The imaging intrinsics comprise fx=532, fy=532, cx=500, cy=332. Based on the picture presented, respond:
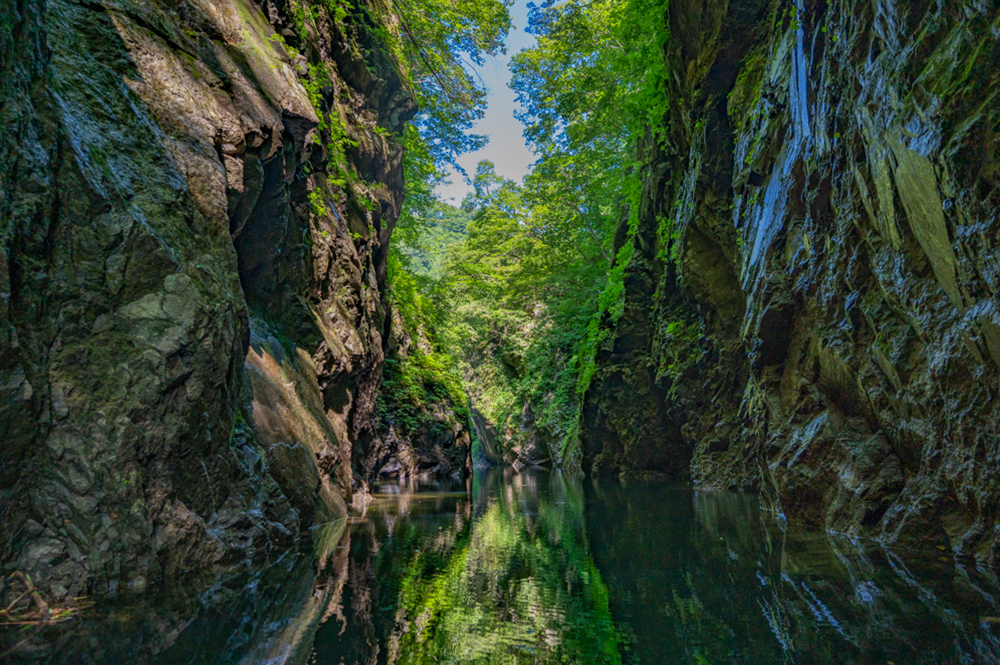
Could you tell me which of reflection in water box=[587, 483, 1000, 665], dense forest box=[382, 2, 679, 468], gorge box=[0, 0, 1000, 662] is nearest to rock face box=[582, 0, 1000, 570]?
gorge box=[0, 0, 1000, 662]

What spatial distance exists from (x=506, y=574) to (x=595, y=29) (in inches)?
686

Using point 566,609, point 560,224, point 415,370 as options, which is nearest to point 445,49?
point 560,224

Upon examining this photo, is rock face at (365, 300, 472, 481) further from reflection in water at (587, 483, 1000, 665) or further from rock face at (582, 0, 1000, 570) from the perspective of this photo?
reflection in water at (587, 483, 1000, 665)

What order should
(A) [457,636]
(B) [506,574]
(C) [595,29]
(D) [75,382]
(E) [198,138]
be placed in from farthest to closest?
(C) [595,29] → (E) [198,138] → (B) [506,574] → (D) [75,382] → (A) [457,636]

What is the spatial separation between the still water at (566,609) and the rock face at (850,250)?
972 mm

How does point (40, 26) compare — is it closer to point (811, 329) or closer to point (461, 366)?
point (811, 329)

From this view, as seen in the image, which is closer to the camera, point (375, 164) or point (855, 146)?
point (855, 146)

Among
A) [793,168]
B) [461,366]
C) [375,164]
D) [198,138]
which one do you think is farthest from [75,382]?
[461,366]

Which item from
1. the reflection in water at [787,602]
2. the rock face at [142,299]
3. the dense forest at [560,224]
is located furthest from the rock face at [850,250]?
the rock face at [142,299]

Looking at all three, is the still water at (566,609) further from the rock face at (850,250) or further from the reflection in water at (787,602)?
the rock face at (850,250)

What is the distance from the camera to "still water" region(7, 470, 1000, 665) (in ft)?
7.78

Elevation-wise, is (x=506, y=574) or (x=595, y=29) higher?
(x=595, y=29)

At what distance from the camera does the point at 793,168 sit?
680 centimetres

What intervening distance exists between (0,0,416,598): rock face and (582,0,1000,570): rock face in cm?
557
